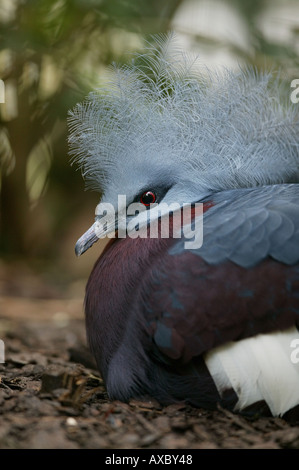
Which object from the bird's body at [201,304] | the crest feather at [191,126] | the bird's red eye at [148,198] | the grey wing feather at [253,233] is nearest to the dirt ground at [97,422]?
the bird's body at [201,304]

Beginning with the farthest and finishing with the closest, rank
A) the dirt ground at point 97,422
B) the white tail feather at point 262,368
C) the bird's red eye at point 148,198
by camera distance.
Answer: the bird's red eye at point 148,198 < the white tail feather at point 262,368 < the dirt ground at point 97,422

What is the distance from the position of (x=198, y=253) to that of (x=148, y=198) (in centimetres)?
49

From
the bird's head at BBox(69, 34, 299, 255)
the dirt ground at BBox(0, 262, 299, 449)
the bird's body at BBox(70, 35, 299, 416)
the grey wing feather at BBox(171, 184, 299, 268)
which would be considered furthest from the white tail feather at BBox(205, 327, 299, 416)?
the bird's head at BBox(69, 34, 299, 255)

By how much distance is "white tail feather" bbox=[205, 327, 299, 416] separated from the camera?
7.13 feet

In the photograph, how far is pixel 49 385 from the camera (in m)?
2.38

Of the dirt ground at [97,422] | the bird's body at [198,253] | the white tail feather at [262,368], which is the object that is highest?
the bird's body at [198,253]

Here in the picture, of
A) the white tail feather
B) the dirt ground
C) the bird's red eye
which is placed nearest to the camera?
the dirt ground

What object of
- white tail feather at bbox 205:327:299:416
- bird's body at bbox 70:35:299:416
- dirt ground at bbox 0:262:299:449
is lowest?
dirt ground at bbox 0:262:299:449

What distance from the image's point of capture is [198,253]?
7.48ft

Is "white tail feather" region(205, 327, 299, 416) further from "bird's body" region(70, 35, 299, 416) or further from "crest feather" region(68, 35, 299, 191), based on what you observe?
"crest feather" region(68, 35, 299, 191)

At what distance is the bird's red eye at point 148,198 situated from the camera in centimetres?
265

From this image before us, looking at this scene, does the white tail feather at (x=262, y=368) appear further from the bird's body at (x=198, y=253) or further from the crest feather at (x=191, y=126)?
the crest feather at (x=191, y=126)
